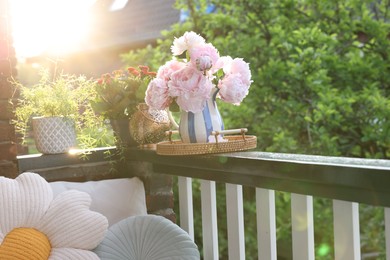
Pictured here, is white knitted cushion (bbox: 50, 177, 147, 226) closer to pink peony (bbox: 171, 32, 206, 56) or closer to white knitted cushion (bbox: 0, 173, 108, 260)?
white knitted cushion (bbox: 0, 173, 108, 260)

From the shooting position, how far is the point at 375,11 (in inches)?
165

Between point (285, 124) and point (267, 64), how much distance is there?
0.45 m

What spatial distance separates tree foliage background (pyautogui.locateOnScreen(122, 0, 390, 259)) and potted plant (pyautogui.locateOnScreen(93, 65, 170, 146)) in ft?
5.16

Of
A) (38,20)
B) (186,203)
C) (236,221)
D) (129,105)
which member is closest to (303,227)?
(236,221)

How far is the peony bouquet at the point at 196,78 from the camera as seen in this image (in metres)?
1.85

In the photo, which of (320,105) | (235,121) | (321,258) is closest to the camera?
(320,105)

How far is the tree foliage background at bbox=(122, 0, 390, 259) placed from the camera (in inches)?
147

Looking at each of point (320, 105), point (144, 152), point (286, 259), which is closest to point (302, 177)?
point (144, 152)

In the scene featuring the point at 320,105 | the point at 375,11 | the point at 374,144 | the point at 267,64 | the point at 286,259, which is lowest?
the point at 286,259

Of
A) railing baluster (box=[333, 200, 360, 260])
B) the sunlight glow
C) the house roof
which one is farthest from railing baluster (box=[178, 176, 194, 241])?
the house roof

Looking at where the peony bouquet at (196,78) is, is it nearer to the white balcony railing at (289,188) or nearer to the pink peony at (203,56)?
the pink peony at (203,56)

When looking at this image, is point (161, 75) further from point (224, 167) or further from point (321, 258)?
point (321, 258)

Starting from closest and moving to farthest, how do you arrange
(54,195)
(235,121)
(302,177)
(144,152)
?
(302,177)
(54,195)
(144,152)
(235,121)

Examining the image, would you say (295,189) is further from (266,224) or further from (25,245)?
(25,245)
